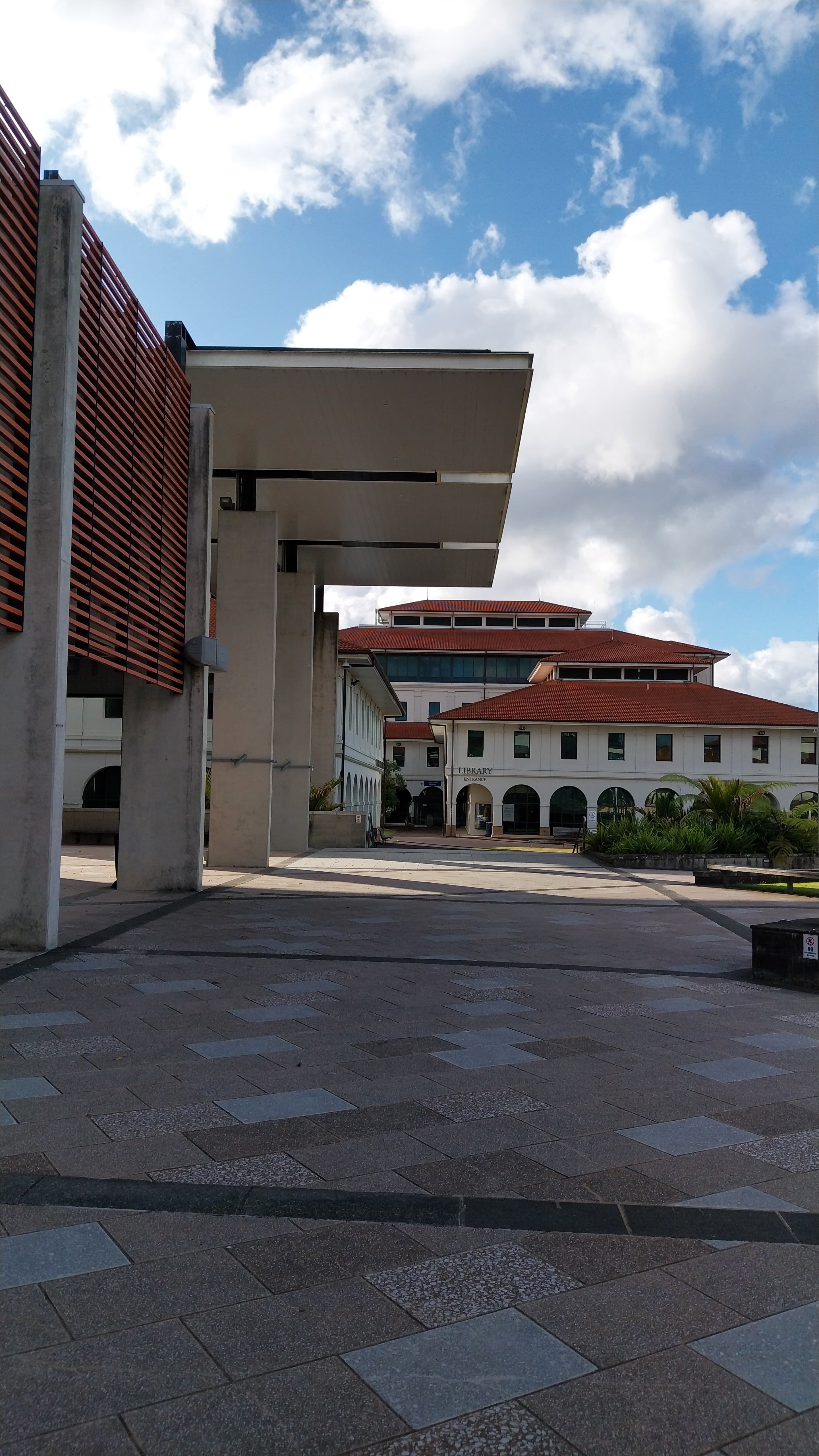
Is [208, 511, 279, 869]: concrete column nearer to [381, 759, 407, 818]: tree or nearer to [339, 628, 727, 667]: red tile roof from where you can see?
[381, 759, 407, 818]: tree

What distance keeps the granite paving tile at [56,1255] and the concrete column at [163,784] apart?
11389 millimetres

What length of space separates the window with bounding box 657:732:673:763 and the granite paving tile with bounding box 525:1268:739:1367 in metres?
57.4

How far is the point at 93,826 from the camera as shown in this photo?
32125 millimetres

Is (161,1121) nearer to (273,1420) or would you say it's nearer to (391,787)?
(273,1420)

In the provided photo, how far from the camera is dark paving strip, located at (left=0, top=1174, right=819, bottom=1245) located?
3.74m

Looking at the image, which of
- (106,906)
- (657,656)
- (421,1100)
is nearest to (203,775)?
(106,906)

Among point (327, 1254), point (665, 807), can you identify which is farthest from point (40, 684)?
point (665, 807)

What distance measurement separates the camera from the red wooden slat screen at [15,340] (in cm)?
926

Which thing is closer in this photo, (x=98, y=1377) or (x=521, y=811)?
(x=98, y=1377)

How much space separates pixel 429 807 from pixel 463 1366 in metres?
79.1

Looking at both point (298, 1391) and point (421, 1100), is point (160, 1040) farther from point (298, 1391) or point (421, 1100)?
point (298, 1391)

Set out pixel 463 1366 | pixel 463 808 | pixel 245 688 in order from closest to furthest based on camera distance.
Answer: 1. pixel 463 1366
2. pixel 245 688
3. pixel 463 808

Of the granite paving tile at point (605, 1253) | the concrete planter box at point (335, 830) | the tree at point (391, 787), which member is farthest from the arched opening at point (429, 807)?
the granite paving tile at point (605, 1253)

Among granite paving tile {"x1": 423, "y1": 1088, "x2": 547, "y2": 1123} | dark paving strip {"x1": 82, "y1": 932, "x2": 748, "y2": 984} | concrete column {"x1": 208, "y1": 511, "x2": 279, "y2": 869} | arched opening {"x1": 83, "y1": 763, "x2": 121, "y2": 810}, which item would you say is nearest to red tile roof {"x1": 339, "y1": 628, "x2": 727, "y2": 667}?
arched opening {"x1": 83, "y1": 763, "x2": 121, "y2": 810}
